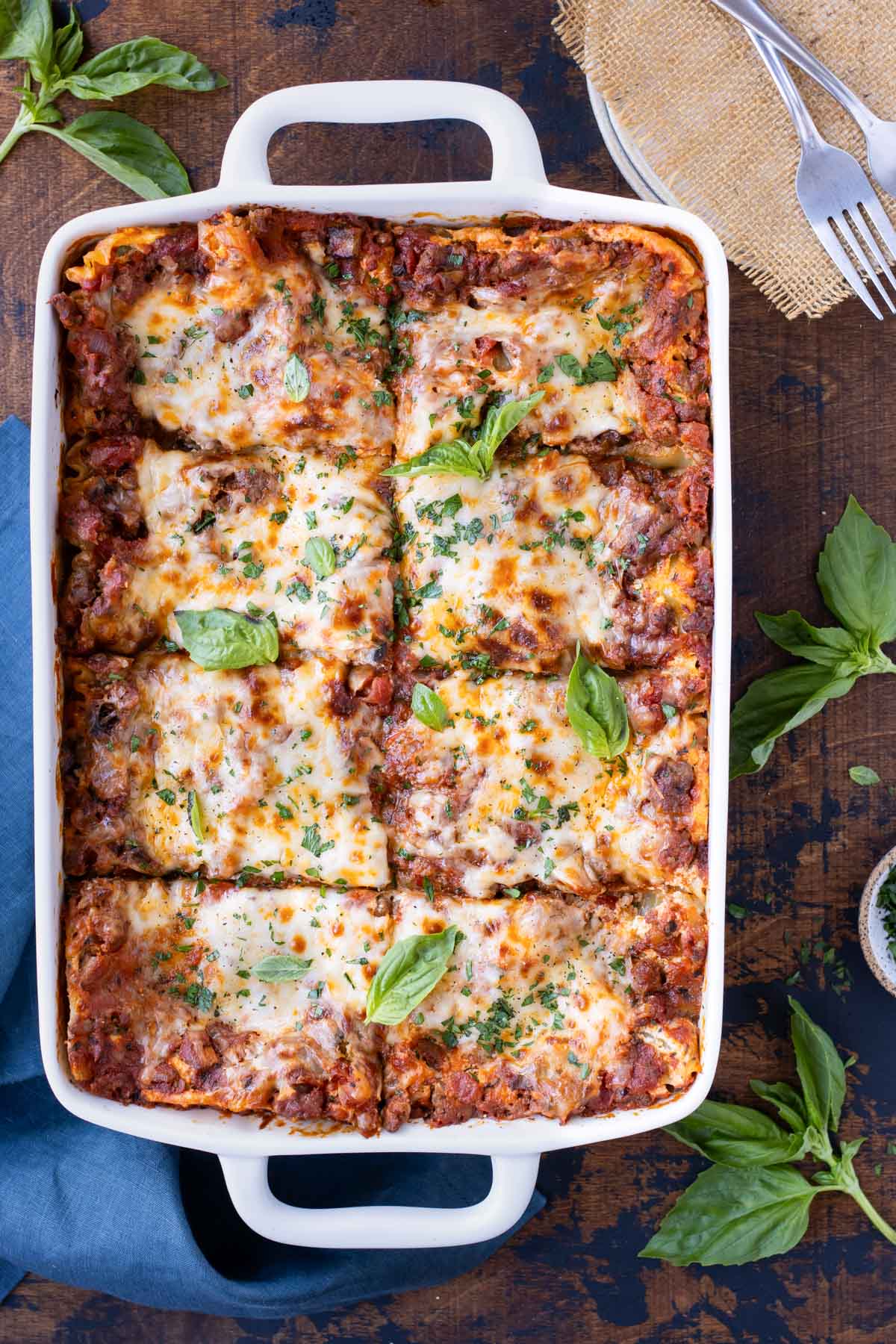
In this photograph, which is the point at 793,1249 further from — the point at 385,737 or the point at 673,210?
the point at 673,210

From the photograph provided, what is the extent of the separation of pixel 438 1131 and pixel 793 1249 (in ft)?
4.23

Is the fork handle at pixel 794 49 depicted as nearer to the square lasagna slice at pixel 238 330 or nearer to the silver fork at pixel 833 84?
the silver fork at pixel 833 84

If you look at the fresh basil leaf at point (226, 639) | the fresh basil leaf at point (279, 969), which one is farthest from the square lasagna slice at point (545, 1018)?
the fresh basil leaf at point (226, 639)

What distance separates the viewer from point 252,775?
8.63ft

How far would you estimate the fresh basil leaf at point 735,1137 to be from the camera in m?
3.06

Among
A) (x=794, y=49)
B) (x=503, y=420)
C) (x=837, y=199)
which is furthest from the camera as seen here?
(x=837, y=199)

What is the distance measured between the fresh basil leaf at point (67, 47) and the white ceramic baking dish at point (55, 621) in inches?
30.2

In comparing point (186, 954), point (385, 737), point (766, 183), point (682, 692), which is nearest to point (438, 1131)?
point (186, 954)

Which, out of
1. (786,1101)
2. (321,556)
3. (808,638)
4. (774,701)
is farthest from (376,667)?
(786,1101)

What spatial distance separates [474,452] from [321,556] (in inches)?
16.4

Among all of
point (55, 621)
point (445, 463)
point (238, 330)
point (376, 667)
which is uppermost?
point (238, 330)

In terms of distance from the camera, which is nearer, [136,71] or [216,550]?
[216,550]

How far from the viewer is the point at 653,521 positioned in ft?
8.70

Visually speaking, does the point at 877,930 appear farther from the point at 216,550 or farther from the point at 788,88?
the point at 788,88
